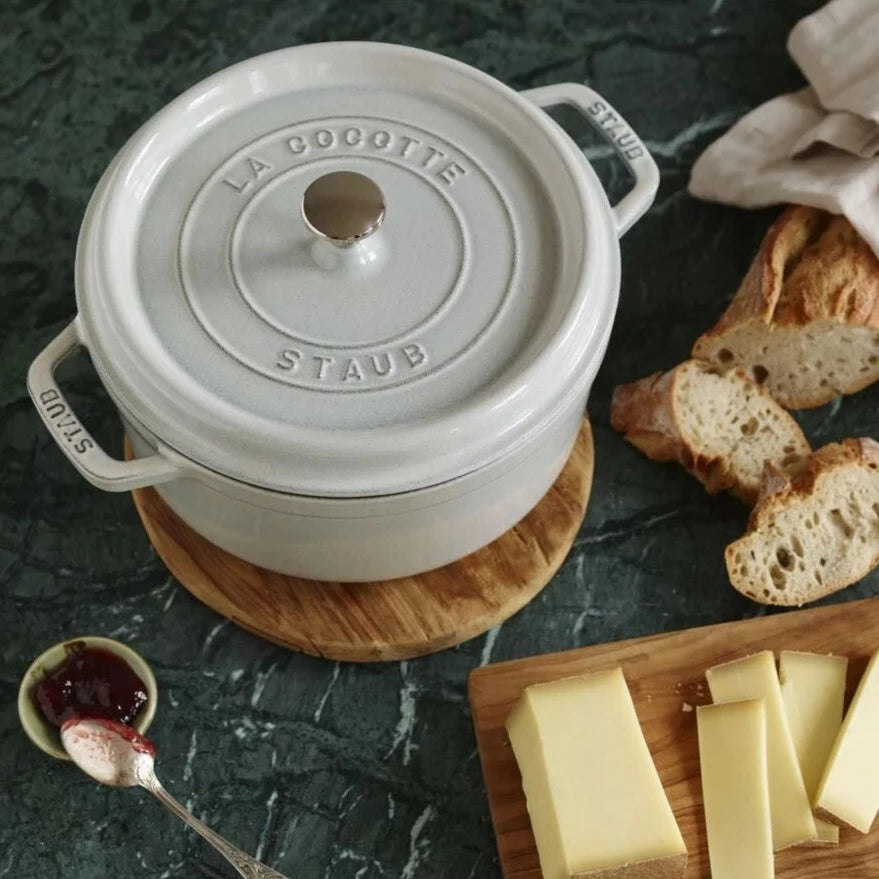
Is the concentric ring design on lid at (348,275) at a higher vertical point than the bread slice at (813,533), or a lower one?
higher

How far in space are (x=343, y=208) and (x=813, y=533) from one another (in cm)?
70

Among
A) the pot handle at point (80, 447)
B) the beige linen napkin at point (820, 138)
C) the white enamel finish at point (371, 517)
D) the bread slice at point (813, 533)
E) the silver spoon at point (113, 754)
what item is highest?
the beige linen napkin at point (820, 138)

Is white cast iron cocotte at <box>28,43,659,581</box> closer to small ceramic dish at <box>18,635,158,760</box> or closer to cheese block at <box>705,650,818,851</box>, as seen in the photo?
small ceramic dish at <box>18,635,158,760</box>

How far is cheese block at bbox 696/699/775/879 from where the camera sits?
4.01 ft

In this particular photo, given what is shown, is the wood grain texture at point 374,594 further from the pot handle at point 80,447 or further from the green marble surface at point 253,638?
the pot handle at point 80,447

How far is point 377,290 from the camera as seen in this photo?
3.90ft

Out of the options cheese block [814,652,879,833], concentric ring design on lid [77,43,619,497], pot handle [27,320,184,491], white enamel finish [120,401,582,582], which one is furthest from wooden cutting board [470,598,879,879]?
pot handle [27,320,184,491]

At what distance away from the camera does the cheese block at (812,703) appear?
130 cm

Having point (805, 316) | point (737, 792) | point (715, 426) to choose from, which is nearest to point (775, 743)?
point (737, 792)

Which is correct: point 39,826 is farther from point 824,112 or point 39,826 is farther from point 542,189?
point 824,112

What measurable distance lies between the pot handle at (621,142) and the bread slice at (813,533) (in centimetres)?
37

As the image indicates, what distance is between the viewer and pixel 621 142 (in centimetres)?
136

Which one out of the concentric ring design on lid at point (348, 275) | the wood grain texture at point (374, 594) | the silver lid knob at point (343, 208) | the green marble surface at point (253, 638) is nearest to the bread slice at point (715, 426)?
the green marble surface at point (253, 638)

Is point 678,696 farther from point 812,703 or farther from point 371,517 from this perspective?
point 371,517
